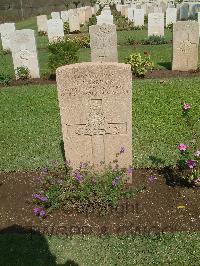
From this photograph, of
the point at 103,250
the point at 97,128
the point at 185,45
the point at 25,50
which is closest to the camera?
the point at 103,250

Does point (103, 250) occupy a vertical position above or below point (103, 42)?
below

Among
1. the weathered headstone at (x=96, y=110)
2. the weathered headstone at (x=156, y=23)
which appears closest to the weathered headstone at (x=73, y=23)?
the weathered headstone at (x=156, y=23)

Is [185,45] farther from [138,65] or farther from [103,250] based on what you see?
[103,250]

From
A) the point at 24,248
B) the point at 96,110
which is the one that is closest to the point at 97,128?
the point at 96,110

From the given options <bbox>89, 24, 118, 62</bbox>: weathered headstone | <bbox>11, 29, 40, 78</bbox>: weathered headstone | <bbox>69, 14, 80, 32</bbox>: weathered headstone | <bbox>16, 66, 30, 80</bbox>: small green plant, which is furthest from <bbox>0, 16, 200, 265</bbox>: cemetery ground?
<bbox>69, 14, 80, 32</bbox>: weathered headstone

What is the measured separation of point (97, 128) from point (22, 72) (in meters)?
7.91

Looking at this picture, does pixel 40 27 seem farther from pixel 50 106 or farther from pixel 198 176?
pixel 198 176

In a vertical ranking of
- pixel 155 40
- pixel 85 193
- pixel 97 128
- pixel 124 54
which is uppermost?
pixel 97 128

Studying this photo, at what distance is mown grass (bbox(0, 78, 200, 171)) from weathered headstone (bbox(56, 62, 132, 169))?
3.62 feet

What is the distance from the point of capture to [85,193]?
4.71m

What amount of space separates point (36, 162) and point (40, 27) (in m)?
20.5

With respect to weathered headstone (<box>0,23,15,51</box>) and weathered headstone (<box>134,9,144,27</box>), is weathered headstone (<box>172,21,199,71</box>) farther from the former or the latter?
weathered headstone (<box>134,9,144,27</box>)

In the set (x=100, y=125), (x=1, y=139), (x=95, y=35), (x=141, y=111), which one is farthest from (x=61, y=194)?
(x=95, y=35)

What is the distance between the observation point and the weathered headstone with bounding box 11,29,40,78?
11703mm
